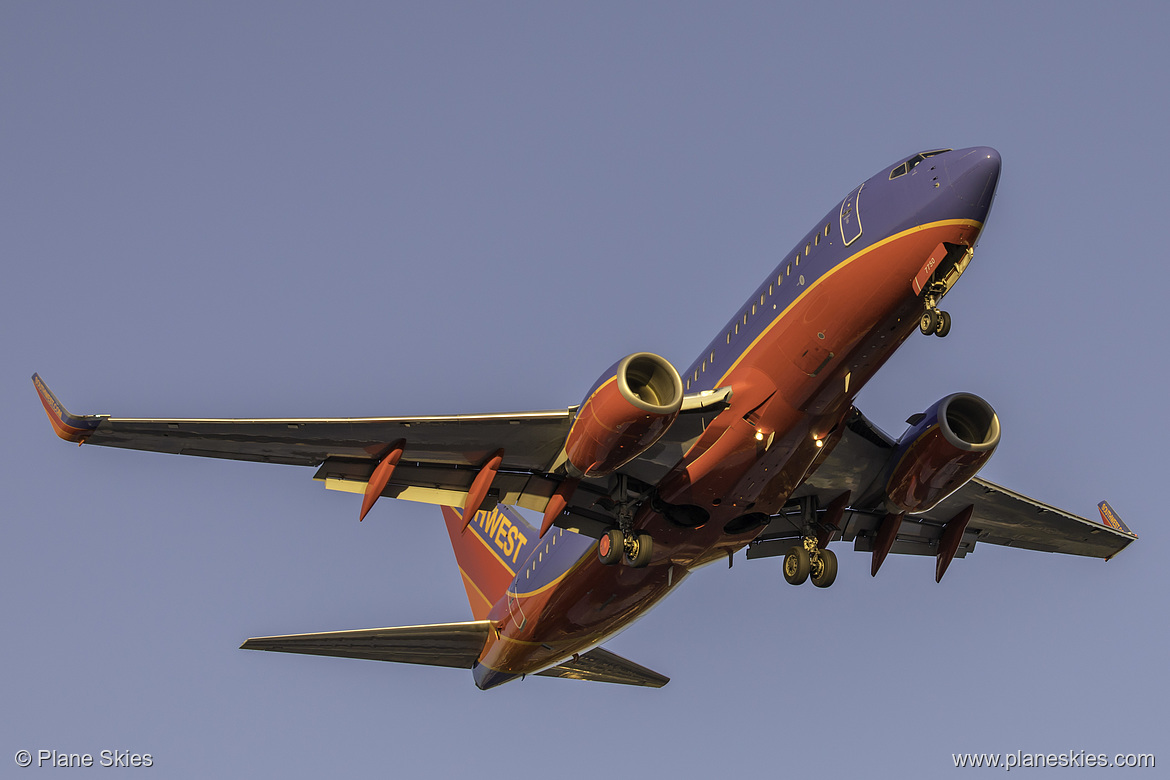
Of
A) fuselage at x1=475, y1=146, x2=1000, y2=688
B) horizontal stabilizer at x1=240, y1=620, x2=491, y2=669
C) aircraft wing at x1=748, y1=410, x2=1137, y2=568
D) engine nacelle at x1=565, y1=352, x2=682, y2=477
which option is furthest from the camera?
Result: horizontal stabilizer at x1=240, y1=620, x2=491, y2=669

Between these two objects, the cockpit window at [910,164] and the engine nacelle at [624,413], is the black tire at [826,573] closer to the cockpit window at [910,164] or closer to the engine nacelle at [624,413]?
the engine nacelle at [624,413]

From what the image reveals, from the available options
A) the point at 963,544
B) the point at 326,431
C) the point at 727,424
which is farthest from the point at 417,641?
the point at 963,544

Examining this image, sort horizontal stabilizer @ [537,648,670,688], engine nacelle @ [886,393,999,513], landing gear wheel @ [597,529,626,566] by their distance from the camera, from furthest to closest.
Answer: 1. horizontal stabilizer @ [537,648,670,688]
2. engine nacelle @ [886,393,999,513]
3. landing gear wheel @ [597,529,626,566]

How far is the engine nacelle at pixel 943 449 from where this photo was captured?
74.7 ft

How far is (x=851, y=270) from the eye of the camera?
19766mm

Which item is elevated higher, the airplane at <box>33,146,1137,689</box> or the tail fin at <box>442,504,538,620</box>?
the airplane at <box>33,146,1137,689</box>

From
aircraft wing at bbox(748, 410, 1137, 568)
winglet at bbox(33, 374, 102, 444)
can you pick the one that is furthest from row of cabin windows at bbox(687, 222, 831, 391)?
winglet at bbox(33, 374, 102, 444)

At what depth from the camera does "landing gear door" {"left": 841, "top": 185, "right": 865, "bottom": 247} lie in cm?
2002

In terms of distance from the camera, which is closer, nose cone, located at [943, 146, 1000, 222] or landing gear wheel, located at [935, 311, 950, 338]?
nose cone, located at [943, 146, 1000, 222]

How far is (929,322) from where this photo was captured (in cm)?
1884

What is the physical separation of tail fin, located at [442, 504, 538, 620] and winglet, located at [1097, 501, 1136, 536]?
1380 centimetres

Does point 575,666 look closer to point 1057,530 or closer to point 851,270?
point 1057,530

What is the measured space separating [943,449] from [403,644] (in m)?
13.3

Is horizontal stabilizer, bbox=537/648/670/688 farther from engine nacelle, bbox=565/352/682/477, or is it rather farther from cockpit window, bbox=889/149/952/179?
cockpit window, bbox=889/149/952/179
